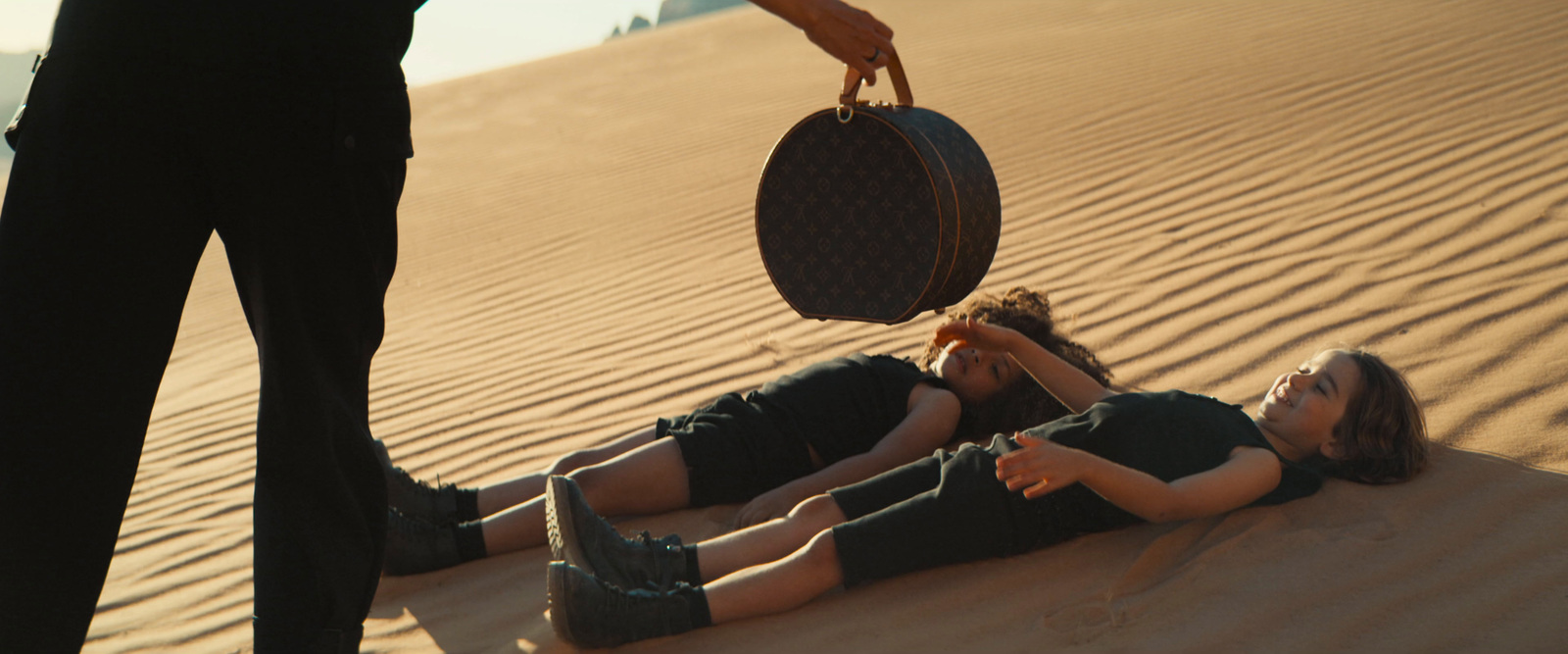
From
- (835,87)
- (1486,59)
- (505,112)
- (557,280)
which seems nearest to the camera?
(557,280)

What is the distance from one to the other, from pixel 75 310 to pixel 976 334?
1802 mm

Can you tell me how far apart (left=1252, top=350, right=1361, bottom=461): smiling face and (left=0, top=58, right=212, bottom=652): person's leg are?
223cm

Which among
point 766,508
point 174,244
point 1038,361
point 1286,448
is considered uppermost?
point 174,244

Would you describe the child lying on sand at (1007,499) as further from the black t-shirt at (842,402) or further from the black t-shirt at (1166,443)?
the black t-shirt at (842,402)

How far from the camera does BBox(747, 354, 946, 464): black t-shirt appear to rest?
272cm

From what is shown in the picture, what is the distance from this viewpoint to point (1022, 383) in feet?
9.52

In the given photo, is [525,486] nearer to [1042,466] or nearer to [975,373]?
[975,373]

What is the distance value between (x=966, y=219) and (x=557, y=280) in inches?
155

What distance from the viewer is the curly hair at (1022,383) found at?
2865mm

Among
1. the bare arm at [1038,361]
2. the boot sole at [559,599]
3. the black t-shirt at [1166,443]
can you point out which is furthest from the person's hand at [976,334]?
the boot sole at [559,599]

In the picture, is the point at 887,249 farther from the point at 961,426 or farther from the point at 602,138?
the point at 602,138

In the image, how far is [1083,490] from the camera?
2.33 m

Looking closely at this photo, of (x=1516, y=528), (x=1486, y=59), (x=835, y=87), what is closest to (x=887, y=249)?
(x=1516, y=528)

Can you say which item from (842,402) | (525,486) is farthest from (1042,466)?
(525,486)
